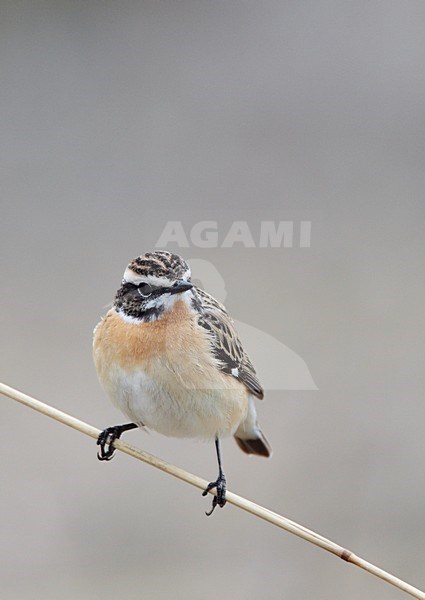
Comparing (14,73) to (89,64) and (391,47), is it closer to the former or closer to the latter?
(89,64)

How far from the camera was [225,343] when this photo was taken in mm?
2959

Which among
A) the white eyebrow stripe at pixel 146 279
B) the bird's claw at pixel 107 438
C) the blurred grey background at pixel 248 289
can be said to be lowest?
the bird's claw at pixel 107 438

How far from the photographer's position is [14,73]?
674cm

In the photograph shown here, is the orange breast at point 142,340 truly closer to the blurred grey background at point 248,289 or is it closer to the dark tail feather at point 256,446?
the dark tail feather at point 256,446

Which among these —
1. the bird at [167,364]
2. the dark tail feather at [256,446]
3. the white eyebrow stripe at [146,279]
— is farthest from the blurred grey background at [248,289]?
the white eyebrow stripe at [146,279]

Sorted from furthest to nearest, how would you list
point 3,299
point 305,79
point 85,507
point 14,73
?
1. point 14,73
2. point 305,79
3. point 3,299
4. point 85,507

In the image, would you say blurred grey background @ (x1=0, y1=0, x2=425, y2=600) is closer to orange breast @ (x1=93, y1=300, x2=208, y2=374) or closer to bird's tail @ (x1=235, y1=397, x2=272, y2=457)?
bird's tail @ (x1=235, y1=397, x2=272, y2=457)

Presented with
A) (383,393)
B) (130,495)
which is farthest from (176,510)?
(383,393)

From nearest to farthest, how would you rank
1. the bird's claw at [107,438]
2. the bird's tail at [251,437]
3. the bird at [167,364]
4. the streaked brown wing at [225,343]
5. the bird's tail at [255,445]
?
the bird at [167,364] → the bird's claw at [107,438] → the streaked brown wing at [225,343] → the bird's tail at [251,437] → the bird's tail at [255,445]

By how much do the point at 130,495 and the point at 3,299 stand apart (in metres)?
1.38

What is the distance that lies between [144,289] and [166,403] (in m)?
0.42

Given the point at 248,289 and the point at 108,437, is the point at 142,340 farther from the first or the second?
the point at 248,289

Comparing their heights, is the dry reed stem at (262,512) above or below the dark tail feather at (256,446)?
below

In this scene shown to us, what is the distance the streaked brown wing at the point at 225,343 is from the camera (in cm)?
292
